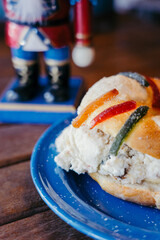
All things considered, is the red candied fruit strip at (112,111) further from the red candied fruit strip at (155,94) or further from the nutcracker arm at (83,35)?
the nutcracker arm at (83,35)

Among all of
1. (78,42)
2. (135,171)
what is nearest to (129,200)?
(135,171)

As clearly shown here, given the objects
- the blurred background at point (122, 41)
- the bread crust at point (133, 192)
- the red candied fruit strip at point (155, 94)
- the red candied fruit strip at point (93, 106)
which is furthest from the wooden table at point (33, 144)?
the red candied fruit strip at point (155, 94)

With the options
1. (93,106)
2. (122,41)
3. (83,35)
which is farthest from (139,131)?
(122,41)

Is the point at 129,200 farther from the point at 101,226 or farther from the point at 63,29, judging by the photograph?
the point at 63,29

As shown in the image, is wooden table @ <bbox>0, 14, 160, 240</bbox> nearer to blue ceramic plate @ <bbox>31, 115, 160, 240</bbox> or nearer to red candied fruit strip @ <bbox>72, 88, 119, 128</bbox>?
blue ceramic plate @ <bbox>31, 115, 160, 240</bbox>

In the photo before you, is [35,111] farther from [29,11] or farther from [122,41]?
[122,41]

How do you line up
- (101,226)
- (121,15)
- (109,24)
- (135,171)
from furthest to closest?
(121,15)
(109,24)
(135,171)
(101,226)
